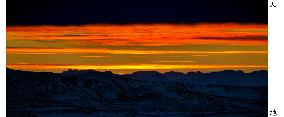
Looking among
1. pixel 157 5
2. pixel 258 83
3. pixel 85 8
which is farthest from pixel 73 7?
pixel 258 83

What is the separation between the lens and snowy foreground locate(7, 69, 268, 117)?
1137 cm

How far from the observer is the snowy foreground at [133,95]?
37.3 feet

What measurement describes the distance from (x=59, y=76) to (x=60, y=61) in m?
0.15

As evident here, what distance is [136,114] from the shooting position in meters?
11.4

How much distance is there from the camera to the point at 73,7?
11.5 metres

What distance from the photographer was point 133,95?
11492 millimetres

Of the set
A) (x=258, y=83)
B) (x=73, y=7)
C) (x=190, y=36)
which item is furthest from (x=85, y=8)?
(x=258, y=83)

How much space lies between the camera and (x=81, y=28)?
37.8 feet

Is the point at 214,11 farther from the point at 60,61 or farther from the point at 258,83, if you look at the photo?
the point at 60,61

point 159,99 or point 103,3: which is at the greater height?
point 103,3

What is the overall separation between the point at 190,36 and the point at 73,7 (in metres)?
1.23

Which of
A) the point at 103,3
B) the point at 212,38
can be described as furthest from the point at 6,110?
the point at 212,38

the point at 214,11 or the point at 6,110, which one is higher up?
the point at 214,11

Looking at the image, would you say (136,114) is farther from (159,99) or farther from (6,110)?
(6,110)
